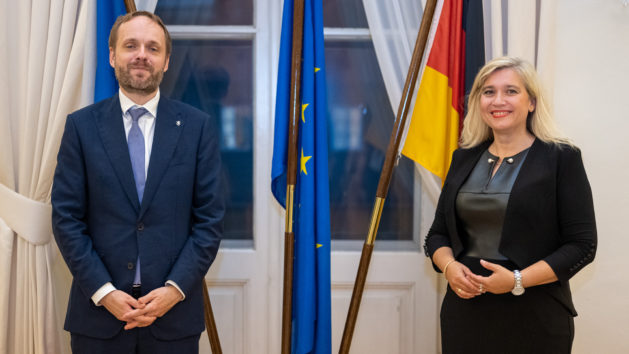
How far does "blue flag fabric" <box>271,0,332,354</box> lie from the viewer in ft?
7.23

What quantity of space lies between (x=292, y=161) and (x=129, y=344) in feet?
3.25

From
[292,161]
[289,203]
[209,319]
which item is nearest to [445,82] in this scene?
[292,161]

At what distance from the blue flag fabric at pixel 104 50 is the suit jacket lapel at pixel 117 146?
0.63m

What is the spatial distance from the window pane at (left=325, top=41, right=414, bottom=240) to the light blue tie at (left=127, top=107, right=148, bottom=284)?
1187 millimetres

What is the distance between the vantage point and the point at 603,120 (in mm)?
2318

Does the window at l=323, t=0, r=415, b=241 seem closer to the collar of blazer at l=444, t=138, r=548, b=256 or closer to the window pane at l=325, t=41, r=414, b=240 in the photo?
the window pane at l=325, t=41, r=414, b=240

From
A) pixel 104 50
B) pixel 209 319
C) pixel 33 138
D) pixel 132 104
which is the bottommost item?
pixel 209 319

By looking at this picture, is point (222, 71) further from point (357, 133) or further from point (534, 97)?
point (534, 97)

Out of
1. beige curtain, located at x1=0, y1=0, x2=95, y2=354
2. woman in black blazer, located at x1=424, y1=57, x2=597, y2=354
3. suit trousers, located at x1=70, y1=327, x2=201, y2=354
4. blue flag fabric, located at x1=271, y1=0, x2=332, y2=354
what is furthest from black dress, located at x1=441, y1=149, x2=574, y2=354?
beige curtain, located at x1=0, y1=0, x2=95, y2=354

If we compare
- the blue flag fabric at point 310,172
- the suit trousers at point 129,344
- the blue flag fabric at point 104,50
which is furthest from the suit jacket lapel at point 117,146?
the blue flag fabric at point 310,172

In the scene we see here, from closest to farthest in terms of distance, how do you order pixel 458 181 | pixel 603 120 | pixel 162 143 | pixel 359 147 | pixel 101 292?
pixel 101 292 < pixel 162 143 < pixel 458 181 < pixel 603 120 < pixel 359 147

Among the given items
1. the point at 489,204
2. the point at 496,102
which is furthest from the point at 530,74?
the point at 489,204

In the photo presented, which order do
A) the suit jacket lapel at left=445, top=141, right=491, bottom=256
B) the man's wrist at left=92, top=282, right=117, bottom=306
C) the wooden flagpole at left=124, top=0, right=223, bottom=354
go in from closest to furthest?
the man's wrist at left=92, top=282, right=117, bottom=306
the suit jacket lapel at left=445, top=141, right=491, bottom=256
the wooden flagpole at left=124, top=0, right=223, bottom=354

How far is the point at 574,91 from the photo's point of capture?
232 cm
